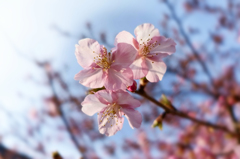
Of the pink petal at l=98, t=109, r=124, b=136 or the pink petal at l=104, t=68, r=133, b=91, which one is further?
the pink petal at l=98, t=109, r=124, b=136

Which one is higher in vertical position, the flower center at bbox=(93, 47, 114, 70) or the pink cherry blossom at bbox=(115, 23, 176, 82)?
the pink cherry blossom at bbox=(115, 23, 176, 82)

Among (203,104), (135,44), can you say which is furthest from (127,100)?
(203,104)

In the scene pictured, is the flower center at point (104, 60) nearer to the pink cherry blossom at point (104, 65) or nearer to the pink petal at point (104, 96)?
the pink cherry blossom at point (104, 65)

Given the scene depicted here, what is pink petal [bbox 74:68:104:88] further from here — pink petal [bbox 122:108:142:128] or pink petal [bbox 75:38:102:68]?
pink petal [bbox 122:108:142:128]

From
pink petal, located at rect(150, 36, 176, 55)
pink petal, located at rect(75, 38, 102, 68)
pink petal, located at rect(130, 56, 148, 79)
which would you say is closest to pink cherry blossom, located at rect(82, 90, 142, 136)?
pink petal, located at rect(130, 56, 148, 79)

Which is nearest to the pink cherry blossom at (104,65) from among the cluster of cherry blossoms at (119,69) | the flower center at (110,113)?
the cluster of cherry blossoms at (119,69)

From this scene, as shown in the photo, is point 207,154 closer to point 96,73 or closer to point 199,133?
point 199,133

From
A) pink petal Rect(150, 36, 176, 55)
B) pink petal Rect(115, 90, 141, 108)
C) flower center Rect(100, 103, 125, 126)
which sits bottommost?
flower center Rect(100, 103, 125, 126)

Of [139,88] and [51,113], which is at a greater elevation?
[51,113]
